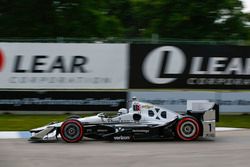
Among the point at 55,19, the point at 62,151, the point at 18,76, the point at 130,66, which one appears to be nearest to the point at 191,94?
the point at 130,66

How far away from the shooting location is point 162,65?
1948 cm

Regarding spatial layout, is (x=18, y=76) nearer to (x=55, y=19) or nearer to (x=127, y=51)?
(x=127, y=51)

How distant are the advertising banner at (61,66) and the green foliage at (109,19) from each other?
9.96 m

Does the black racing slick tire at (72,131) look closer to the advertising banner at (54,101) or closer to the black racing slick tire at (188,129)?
the black racing slick tire at (188,129)

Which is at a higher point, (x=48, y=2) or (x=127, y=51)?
(x=48, y=2)

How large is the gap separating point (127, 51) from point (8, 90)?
4372 mm

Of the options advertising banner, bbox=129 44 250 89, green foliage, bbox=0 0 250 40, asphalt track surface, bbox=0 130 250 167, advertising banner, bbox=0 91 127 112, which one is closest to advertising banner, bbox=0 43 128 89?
advertising banner, bbox=0 91 127 112

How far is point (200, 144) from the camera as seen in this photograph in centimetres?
1205

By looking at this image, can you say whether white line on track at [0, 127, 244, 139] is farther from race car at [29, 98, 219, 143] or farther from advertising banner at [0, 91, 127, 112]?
advertising banner at [0, 91, 127, 112]

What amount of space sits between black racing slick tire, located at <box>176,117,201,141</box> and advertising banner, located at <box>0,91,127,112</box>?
6429 mm

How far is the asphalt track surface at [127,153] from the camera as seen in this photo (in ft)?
30.9

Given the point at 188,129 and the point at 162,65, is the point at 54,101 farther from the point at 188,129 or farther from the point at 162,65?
the point at 188,129

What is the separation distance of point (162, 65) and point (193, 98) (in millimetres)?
1643

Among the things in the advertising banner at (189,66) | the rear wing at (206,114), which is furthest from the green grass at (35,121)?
the rear wing at (206,114)
